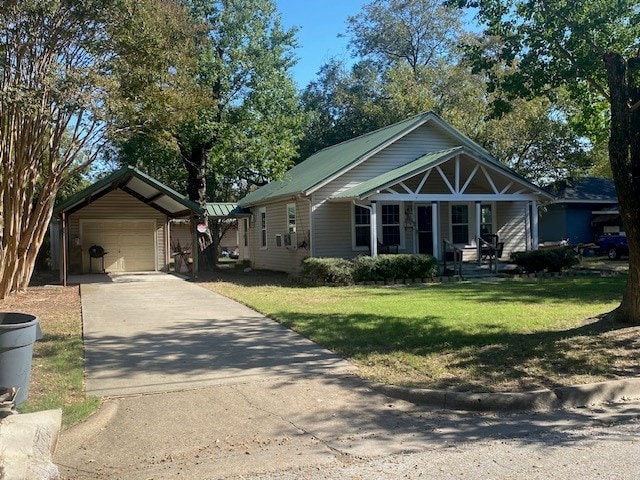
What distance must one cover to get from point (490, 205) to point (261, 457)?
64.6 feet

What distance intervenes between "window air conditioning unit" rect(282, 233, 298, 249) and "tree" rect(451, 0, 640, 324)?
1209cm

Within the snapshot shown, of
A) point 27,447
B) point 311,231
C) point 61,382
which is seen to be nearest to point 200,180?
point 311,231

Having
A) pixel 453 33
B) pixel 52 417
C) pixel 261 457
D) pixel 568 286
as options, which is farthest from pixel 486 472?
pixel 453 33

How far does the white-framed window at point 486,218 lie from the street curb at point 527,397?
1650 cm

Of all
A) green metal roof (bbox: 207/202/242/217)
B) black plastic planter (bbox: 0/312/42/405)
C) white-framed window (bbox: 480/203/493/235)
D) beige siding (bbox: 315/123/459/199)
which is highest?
beige siding (bbox: 315/123/459/199)

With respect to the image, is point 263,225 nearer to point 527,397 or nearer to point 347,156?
point 347,156

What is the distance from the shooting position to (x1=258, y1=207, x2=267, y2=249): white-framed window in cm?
2489

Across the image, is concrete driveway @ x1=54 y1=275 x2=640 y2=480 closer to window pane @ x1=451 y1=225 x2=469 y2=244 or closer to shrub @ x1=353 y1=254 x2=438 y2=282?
shrub @ x1=353 y1=254 x2=438 y2=282

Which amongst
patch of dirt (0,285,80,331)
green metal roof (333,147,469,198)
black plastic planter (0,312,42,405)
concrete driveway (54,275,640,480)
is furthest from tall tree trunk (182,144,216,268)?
black plastic planter (0,312,42,405)

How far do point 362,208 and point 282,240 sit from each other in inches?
139

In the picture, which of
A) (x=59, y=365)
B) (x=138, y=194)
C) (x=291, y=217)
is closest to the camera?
(x=59, y=365)

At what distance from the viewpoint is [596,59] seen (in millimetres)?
9148

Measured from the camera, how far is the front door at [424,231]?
70.8 feet

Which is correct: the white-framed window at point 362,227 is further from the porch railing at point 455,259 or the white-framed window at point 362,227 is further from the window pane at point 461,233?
the window pane at point 461,233
